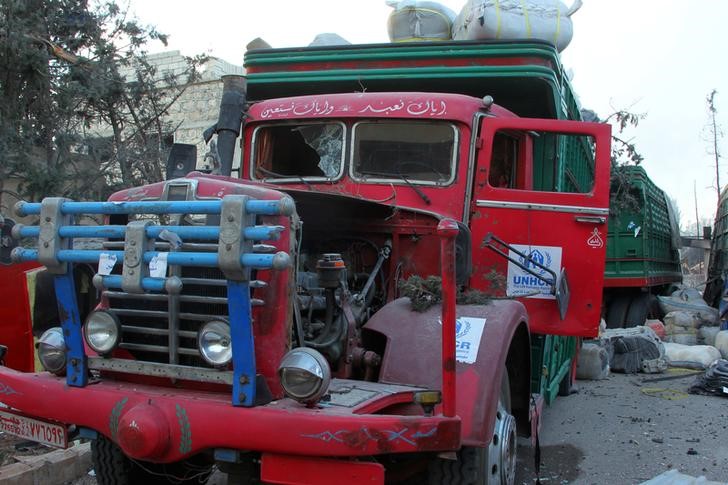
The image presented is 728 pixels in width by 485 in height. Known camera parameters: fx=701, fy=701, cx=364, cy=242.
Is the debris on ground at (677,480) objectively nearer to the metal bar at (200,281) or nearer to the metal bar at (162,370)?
the metal bar at (162,370)

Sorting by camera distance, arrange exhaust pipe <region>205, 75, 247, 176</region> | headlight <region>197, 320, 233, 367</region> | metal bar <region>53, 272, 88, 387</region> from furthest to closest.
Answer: exhaust pipe <region>205, 75, 247, 176</region> → metal bar <region>53, 272, 88, 387</region> → headlight <region>197, 320, 233, 367</region>

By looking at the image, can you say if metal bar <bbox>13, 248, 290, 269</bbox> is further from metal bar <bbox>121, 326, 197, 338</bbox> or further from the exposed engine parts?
the exposed engine parts

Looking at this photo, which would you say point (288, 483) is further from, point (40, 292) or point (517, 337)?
point (40, 292)

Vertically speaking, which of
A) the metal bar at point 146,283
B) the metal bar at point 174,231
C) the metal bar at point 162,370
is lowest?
the metal bar at point 162,370

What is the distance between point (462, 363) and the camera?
9.95ft

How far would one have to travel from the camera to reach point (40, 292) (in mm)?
4414

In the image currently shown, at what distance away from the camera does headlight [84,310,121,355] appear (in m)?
2.81

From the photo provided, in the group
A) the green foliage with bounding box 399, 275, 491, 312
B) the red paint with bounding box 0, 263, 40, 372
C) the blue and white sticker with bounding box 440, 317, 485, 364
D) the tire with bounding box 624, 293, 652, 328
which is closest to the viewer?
the blue and white sticker with bounding box 440, 317, 485, 364

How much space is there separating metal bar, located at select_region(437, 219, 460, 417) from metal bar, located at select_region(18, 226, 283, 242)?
586 mm

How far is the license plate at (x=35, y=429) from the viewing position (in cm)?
288

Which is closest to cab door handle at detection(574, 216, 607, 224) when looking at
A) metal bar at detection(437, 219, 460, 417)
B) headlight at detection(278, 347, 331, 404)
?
metal bar at detection(437, 219, 460, 417)

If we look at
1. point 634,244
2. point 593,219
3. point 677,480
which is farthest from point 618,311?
point 677,480

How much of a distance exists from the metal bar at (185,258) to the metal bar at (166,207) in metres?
0.15

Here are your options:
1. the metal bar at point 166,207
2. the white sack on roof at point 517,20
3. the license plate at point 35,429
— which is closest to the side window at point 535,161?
the white sack on roof at point 517,20
